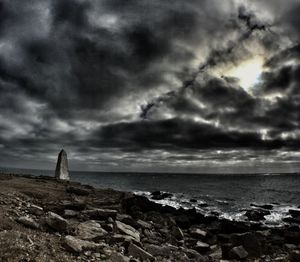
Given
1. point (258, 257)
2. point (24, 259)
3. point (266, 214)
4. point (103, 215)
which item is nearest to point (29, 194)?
point (103, 215)

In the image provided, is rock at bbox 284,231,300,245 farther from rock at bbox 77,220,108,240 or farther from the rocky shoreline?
rock at bbox 77,220,108,240

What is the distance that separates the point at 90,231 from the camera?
49.4 ft

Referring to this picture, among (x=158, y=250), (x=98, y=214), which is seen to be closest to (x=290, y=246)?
(x=158, y=250)

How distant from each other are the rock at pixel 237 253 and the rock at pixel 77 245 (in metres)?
8.67

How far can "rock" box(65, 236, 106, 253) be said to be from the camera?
11992mm

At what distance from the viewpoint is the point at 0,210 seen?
14703mm

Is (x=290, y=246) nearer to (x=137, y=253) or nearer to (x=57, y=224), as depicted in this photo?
(x=137, y=253)

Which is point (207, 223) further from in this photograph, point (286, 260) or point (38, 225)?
point (38, 225)

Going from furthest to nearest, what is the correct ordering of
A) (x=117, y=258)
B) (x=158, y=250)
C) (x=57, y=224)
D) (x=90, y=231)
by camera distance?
(x=158, y=250) → (x=90, y=231) → (x=57, y=224) → (x=117, y=258)

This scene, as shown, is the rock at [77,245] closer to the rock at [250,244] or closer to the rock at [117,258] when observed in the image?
the rock at [117,258]

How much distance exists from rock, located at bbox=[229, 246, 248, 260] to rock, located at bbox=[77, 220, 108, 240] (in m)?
7.69

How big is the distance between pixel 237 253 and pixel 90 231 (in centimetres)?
882

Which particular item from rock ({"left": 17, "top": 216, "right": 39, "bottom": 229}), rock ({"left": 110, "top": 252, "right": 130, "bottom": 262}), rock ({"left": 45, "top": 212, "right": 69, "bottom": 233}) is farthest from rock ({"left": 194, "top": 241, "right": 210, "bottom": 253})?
rock ({"left": 17, "top": 216, "right": 39, "bottom": 229})

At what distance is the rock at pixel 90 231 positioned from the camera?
14.3m
